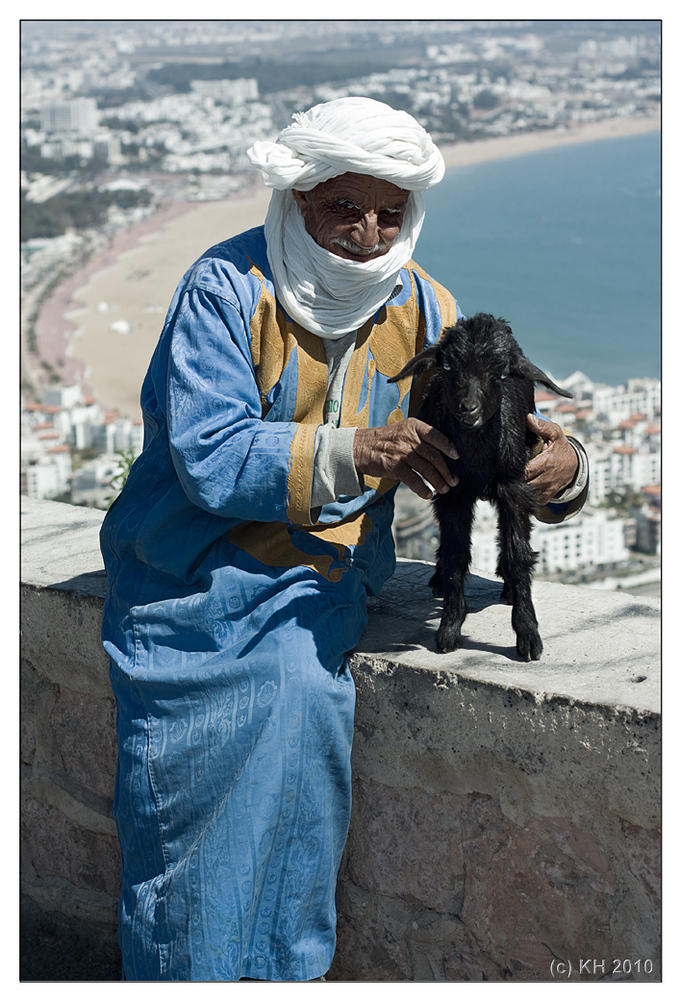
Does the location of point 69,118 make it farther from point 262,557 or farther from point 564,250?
point 262,557

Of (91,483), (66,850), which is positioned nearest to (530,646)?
(66,850)

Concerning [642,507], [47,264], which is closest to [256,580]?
[642,507]

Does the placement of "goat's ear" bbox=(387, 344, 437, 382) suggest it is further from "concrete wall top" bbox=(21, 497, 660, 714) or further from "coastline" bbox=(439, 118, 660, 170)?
"coastline" bbox=(439, 118, 660, 170)

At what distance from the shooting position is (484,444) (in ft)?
7.07

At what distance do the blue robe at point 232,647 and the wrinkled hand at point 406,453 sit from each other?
128mm

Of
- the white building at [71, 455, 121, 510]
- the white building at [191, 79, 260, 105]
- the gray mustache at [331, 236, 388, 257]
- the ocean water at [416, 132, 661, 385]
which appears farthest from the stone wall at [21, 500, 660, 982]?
the white building at [191, 79, 260, 105]

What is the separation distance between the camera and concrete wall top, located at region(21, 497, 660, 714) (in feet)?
6.91

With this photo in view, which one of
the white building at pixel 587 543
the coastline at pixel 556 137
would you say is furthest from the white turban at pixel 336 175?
the coastline at pixel 556 137

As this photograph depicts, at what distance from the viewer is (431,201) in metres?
79.6

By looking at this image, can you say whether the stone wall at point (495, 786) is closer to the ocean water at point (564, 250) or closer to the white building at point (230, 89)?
the ocean water at point (564, 250)

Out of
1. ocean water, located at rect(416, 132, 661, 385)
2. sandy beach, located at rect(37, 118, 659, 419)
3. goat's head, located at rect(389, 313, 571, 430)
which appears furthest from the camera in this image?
ocean water, located at rect(416, 132, 661, 385)

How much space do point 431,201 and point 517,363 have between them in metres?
81.4

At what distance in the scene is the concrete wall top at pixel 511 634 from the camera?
83.0 inches

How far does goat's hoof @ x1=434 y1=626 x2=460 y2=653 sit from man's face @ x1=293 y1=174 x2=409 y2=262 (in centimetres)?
87
